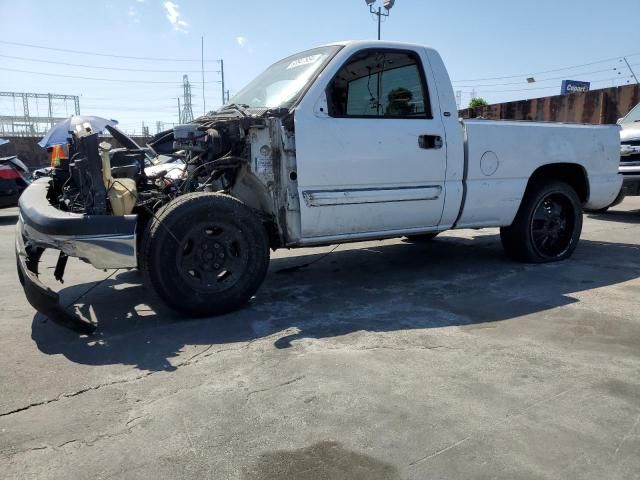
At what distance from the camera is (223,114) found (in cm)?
470

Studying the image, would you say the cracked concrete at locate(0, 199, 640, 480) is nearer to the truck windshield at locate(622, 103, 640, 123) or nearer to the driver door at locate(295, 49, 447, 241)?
the driver door at locate(295, 49, 447, 241)

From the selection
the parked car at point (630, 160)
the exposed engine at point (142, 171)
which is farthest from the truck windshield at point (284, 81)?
the parked car at point (630, 160)

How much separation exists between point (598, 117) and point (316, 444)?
1532 centimetres

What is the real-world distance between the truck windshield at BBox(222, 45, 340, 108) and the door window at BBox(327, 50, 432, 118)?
0.25m

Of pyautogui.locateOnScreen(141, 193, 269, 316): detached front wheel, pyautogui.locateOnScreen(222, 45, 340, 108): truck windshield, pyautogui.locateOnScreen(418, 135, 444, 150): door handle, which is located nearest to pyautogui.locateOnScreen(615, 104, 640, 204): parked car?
pyautogui.locateOnScreen(418, 135, 444, 150): door handle

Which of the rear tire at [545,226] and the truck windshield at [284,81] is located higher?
the truck windshield at [284,81]

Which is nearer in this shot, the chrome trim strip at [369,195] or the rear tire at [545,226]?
the chrome trim strip at [369,195]

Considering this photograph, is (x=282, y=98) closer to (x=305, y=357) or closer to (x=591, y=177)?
(x=305, y=357)

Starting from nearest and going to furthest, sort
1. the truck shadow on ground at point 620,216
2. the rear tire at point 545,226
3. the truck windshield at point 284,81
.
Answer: the truck windshield at point 284,81 < the rear tire at point 545,226 < the truck shadow on ground at point 620,216

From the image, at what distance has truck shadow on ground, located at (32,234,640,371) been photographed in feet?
11.8

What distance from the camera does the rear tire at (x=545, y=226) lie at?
5.61 meters

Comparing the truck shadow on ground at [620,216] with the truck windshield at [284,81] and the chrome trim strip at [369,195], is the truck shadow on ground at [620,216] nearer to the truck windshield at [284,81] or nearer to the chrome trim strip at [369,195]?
the chrome trim strip at [369,195]

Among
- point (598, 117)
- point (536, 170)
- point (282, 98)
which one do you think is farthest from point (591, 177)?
point (598, 117)

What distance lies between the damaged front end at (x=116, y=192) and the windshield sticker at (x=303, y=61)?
0.73m
